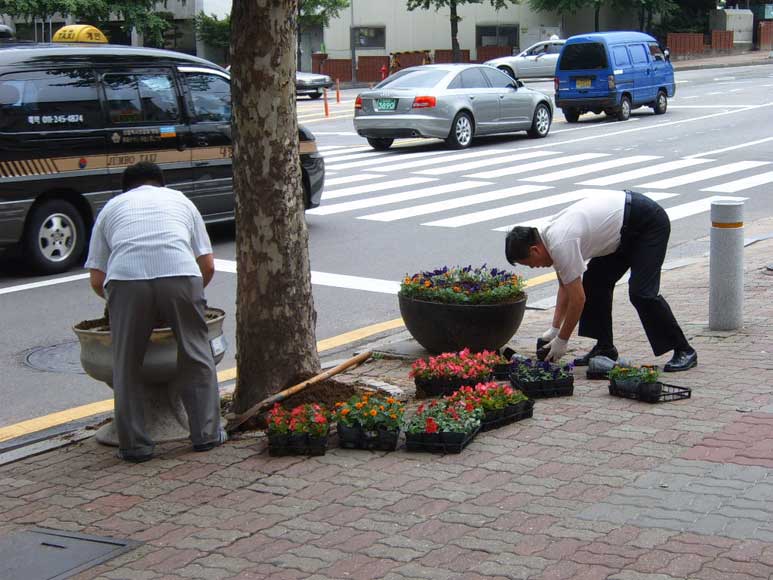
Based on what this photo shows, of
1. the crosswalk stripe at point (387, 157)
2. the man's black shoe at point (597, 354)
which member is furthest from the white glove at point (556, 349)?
the crosswalk stripe at point (387, 157)

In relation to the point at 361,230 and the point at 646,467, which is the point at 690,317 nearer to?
the point at 646,467

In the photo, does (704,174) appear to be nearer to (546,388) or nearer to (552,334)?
(552,334)

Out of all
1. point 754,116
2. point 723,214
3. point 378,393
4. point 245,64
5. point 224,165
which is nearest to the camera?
point 245,64

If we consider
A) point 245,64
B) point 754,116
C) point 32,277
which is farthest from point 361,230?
point 754,116

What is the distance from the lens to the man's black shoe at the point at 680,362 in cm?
730

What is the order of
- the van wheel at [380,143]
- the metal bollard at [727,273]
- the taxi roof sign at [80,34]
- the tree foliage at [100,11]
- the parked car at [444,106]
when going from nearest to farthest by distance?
the metal bollard at [727,273], the taxi roof sign at [80,34], the parked car at [444,106], the van wheel at [380,143], the tree foliage at [100,11]

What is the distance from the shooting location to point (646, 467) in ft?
18.1

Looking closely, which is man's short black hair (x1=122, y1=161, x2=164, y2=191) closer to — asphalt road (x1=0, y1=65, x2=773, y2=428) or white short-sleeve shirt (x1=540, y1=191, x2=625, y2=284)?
asphalt road (x1=0, y1=65, x2=773, y2=428)

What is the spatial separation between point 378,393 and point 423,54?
49.2m

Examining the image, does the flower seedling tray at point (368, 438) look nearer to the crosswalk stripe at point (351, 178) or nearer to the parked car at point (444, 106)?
the crosswalk stripe at point (351, 178)

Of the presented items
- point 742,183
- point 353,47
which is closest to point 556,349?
point 742,183

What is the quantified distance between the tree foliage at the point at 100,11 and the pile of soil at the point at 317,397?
126 feet

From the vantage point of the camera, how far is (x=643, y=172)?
61.1 ft

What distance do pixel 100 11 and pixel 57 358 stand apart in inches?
1577
